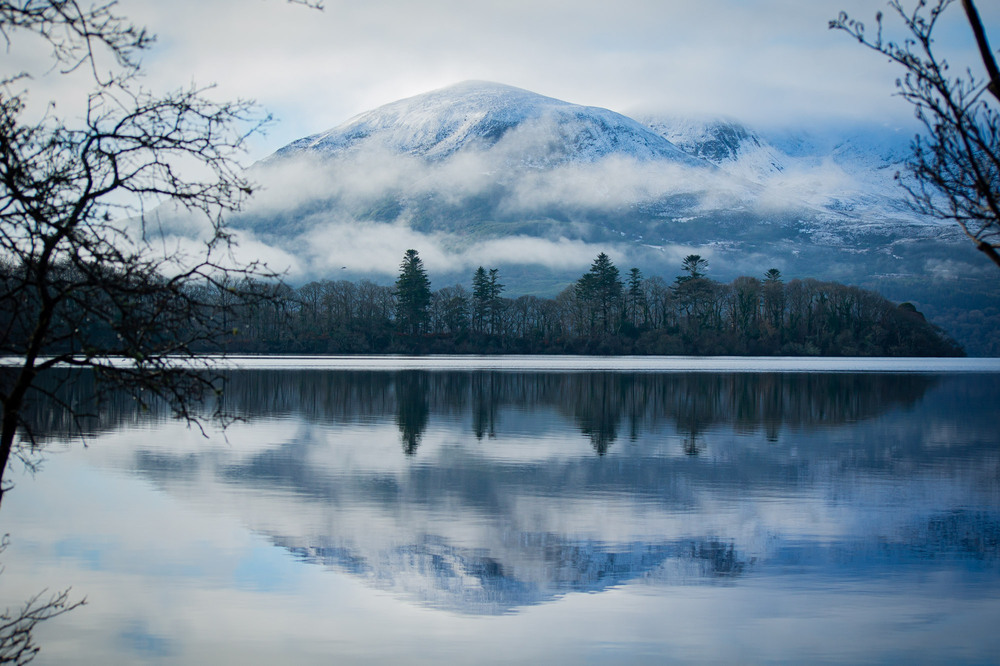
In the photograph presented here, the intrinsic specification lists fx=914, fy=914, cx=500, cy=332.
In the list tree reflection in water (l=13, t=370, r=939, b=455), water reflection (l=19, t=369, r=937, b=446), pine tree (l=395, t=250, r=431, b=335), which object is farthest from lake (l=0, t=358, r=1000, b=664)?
pine tree (l=395, t=250, r=431, b=335)

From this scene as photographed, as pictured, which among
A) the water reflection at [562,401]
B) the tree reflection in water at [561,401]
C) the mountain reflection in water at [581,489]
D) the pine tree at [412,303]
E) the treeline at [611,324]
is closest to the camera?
the mountain reflection in water at [581,489]

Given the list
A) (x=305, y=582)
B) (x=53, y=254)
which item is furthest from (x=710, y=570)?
(x=53, y=254)

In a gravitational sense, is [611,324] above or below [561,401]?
above

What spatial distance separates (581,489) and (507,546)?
18.1ft

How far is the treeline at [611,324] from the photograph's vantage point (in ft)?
458

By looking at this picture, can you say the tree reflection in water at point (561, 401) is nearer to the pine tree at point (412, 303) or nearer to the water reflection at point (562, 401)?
the water reflection at point (562, 401)

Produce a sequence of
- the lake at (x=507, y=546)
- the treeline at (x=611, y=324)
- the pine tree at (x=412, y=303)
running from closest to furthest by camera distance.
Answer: the lake at (x=507, y=546)
the treeline at (x=611, y=324)
the pine tree at (x=412, y=303)

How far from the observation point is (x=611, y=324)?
5906 inches

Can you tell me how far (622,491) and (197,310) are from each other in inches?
567

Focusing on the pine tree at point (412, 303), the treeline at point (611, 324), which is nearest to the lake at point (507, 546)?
the treeline at point (611, 324)

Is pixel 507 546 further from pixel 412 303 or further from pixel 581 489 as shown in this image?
pixel 412 303

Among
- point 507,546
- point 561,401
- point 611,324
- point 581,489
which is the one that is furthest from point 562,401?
point 611,324

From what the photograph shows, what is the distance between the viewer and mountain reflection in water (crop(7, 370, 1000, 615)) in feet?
48.1

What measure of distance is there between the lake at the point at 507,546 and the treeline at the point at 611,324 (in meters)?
109
